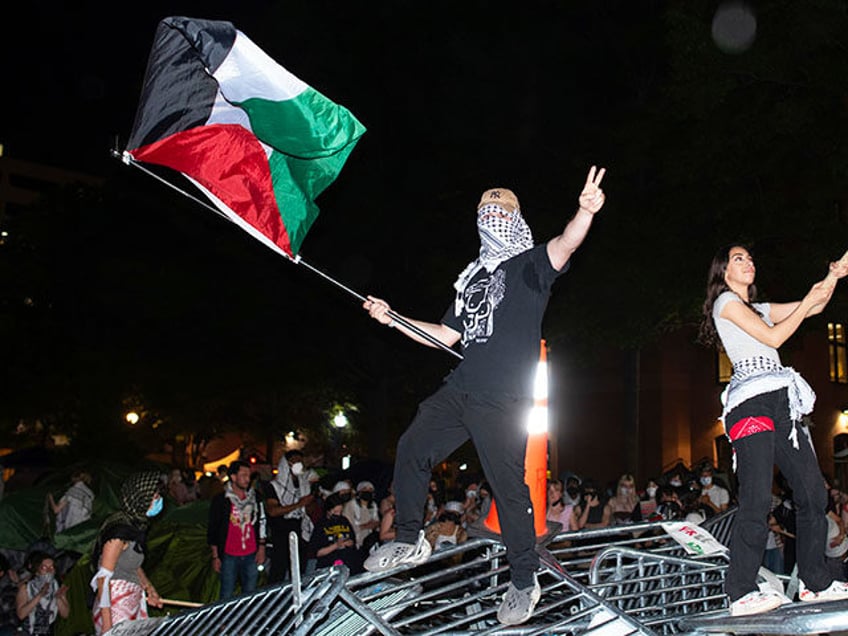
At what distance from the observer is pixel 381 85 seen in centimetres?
2255

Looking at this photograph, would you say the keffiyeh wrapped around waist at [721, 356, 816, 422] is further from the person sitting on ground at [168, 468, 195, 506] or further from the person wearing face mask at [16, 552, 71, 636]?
the person sitting on ground at [168, 468, 195, 506]

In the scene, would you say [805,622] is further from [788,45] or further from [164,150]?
[788,45]

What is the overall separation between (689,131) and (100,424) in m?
26.8

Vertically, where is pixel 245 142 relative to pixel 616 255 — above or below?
below

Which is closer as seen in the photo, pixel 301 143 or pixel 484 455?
pixel 484 455

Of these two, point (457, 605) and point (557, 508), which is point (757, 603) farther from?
point (557, 508)

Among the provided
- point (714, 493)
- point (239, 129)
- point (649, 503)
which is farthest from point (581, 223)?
point (714, 493)

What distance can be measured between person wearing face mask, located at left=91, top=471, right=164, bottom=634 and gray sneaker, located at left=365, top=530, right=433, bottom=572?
2860 mm

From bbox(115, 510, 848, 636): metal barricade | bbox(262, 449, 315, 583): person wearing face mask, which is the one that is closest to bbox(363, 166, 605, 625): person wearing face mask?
bbox(115, 510, 848, 636): metal barricade

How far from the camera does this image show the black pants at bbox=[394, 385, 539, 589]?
4.44 m

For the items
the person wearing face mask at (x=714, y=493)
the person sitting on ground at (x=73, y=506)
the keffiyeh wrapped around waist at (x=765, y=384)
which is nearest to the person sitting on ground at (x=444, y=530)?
the person wearing face mask at (x=714, y=493)

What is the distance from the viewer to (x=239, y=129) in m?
6.10

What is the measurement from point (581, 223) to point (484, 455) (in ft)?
4.15

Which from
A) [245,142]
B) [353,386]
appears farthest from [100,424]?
[245,142]
